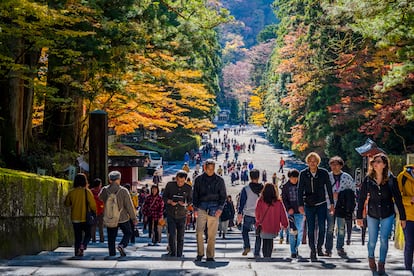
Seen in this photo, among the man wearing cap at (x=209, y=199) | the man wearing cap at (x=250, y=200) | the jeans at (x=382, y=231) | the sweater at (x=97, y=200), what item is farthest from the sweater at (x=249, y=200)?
the sweater at (x=97, y=200)

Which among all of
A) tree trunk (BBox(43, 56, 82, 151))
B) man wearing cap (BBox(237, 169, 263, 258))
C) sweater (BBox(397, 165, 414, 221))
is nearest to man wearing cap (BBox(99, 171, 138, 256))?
man wearing cap (BBox(237, 169, 263, 258))

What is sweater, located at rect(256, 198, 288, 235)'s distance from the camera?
934 centimetres

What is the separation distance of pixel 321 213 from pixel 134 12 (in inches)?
409

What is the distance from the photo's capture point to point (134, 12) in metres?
17.8

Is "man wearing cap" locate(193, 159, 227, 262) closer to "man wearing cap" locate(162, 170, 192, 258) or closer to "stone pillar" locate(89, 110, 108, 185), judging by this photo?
"man wearing cap" locate(162, 170, 192, 258)

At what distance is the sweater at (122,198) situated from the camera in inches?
381

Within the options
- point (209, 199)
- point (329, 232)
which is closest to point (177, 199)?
point (209, 199)

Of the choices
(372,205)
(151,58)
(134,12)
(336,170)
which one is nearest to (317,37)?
(151,58)

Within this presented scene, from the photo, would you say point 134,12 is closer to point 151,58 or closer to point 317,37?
point 151,58

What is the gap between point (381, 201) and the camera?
755 centimetres

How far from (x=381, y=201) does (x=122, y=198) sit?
4038 mm

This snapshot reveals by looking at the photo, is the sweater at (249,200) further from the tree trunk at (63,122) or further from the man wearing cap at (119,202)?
the tree trunk at (63,122)

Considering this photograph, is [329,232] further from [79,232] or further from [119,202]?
[79,232]

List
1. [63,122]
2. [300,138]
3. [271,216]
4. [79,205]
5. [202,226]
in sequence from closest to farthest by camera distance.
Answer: [202,226]
[271,216]
[79,205]
[63,122]
[300,138]
